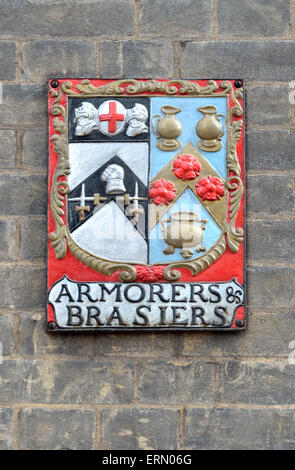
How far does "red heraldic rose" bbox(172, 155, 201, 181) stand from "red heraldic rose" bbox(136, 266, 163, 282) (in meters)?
0.41

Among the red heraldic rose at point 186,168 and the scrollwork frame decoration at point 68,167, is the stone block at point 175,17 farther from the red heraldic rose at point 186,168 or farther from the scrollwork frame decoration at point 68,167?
the red heraldic rose at point 186,168

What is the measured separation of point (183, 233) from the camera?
369 centimetres

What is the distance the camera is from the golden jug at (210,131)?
12.3 ft

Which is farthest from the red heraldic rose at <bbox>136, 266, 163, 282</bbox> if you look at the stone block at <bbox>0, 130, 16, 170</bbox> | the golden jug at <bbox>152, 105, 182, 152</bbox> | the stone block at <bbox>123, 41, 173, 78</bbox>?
the stone block at <bbox>123, 41, 173, 78</bbox>

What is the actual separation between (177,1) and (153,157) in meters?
0.74

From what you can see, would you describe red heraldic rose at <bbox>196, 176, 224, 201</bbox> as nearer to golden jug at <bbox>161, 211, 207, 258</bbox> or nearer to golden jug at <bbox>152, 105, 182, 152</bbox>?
golden jug at <bbox>161, 211, 207, 258</bbox>

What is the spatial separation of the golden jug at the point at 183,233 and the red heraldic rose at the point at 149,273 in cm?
9

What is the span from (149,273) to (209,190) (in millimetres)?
441

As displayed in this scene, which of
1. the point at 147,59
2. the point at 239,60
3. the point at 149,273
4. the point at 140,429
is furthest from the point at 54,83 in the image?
the point at 140,429

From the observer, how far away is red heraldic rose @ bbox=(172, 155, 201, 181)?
372cm

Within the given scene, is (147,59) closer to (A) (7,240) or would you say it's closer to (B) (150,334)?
(A) (7,240)

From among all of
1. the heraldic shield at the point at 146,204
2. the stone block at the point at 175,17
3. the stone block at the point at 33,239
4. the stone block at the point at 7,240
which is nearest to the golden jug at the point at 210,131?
the heraldic shield at the point at 146,204
